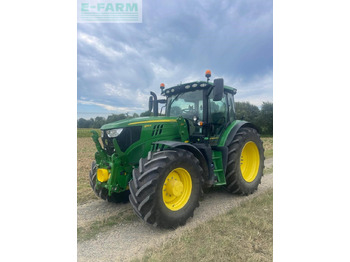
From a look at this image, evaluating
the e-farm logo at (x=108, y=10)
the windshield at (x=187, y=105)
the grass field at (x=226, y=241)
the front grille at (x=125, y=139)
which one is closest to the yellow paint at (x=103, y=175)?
the front grille at (x=125, y=139)

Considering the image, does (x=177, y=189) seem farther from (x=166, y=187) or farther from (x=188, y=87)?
(x=188, y=87)

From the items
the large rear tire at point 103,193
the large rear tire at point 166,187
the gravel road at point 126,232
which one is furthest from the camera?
the large rear tire at point 103,193

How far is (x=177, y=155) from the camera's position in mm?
2742

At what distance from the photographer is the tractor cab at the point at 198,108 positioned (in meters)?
3.67

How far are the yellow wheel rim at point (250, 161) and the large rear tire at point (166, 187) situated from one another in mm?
1669

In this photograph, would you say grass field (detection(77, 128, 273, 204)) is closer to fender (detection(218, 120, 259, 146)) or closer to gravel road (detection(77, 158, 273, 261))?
gravel road (detection(77, 158, 273, 261))

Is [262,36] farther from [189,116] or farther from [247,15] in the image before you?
[189,116]

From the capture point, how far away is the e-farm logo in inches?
94.2

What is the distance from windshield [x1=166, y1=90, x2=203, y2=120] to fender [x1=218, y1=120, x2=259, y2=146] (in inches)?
21.2

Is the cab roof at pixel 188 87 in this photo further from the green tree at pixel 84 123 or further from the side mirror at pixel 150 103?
the green tree at pixel 84 123

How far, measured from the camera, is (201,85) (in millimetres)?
3621

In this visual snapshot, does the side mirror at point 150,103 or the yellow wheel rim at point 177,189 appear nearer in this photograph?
the yellow wheel rim at point 177,189

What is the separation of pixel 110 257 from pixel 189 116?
2416mm

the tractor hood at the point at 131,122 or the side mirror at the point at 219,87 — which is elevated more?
the side mirror at the point at 219,87
